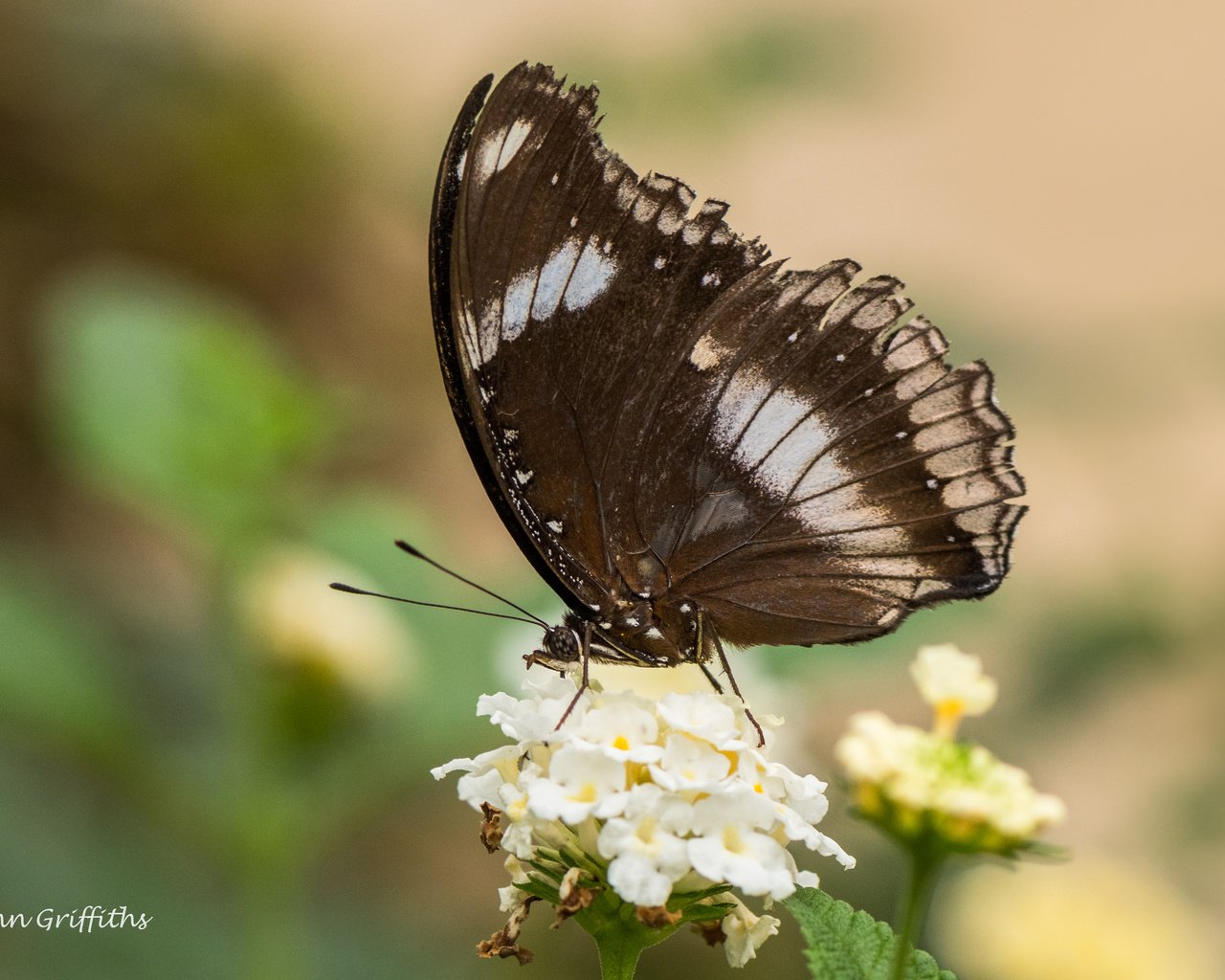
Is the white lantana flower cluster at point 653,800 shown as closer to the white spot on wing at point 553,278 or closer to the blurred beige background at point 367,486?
the white spot on wing at point 553,278

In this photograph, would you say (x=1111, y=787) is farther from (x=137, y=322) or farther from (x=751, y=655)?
(x=137, y=322)

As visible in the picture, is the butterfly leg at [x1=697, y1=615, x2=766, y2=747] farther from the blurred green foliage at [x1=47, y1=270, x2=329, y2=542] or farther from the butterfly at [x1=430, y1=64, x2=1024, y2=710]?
the blurred green foliage at [x1=47, y1=270, x2=329, y2=542]

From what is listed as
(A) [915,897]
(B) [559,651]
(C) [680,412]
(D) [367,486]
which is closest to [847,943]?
(A) [915,897]

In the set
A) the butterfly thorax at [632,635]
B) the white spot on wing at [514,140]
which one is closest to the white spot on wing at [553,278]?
the white spot on wing at [514,140]

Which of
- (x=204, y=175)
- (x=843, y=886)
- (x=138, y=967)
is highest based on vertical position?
(x=204, y=175)

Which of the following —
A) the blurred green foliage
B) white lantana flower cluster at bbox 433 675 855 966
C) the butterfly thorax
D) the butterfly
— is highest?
the blurred green foliage

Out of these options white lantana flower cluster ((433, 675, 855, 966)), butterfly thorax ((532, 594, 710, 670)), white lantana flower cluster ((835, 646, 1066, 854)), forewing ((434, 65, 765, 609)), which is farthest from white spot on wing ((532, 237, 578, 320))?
white lantana flower cluster ((835, 646, 1066, 854))

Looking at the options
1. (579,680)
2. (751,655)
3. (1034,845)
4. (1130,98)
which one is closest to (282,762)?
(751,655)

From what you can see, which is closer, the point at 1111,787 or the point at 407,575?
the point at 407,575
